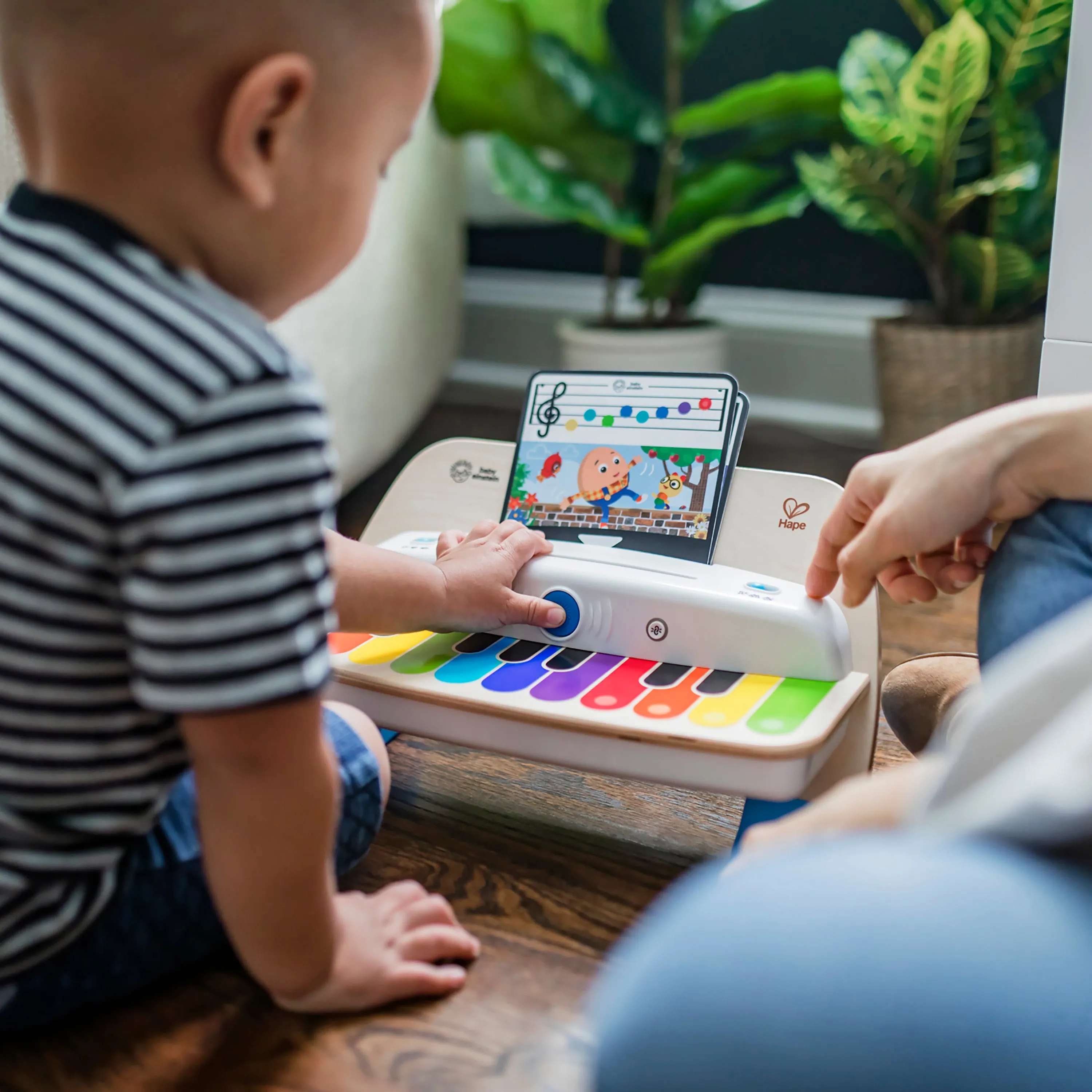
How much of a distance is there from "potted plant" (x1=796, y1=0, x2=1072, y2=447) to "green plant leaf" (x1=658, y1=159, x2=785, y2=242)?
2.8 inches

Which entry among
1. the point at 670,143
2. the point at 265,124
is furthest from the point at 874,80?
the point at 265,124

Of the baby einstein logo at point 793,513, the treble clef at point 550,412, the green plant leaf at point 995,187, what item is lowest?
the baby einstein logo at point 793,513

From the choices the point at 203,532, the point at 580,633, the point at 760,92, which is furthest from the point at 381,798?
the point at 760,92

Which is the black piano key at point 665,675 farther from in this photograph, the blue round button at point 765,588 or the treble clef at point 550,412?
the treble clef at point 550,412

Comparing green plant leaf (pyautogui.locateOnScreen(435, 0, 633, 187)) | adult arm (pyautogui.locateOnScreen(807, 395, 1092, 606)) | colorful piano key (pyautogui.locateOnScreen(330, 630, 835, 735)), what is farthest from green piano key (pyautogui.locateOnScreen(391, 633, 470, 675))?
green plant leaf (pyautogui.locateOnScreen(435, 0, 633, 187))

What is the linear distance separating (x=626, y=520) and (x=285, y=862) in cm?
35

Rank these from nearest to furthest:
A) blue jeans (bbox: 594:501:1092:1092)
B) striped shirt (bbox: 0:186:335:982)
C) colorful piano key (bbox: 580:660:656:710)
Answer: blue jeans (bbox: 594:501:1092:1092) → striped shirt (bbox: 0:186:335:982) → colorful piano key (bbox: 580:660:656:710)

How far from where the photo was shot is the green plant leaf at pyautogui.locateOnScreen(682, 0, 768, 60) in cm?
137

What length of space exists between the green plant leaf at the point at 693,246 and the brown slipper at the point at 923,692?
2.69ft

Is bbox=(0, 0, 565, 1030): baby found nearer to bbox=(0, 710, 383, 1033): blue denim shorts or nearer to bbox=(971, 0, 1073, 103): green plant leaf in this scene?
bbox=(0, 710, 383, 1033): blue denim shorts

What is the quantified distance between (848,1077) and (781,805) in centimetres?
32

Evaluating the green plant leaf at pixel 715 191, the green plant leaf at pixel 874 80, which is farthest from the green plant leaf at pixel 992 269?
the green plant leaf at pixel 715 191

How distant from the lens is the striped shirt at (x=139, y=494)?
359 millimetres

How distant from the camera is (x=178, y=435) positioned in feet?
1.18
